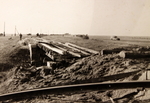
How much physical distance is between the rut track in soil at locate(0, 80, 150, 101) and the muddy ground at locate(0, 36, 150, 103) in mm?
119

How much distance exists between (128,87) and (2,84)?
3.89 m

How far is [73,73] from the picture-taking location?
197 inches

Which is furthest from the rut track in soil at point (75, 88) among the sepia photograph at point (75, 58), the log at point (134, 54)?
the log at point (134, 54)

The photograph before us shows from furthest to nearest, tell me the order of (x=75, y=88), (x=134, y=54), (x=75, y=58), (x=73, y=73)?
(x=75, y=58), (x=134, y=54), (x=73, y=73), (x=75, y=88)

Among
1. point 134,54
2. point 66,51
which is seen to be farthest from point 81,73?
point 134,54

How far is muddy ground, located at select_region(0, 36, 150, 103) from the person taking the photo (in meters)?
4.24

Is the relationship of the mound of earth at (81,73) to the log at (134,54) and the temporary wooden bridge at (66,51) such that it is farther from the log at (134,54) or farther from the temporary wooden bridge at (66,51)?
the temporary wooden bridge at (66,51)

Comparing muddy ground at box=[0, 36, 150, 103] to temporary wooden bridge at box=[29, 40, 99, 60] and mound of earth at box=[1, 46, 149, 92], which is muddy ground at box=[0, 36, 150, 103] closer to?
mound of earth at box=[1, 46, 149, 92]

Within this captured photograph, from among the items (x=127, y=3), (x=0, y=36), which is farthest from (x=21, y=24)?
(x=127, y=3)

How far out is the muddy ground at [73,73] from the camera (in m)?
4.24

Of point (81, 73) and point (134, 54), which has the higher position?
point (134, 54)

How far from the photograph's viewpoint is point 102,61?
540 cm

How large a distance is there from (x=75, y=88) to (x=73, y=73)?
69 centimetres

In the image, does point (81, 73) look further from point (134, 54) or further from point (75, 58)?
point (134, 54)
